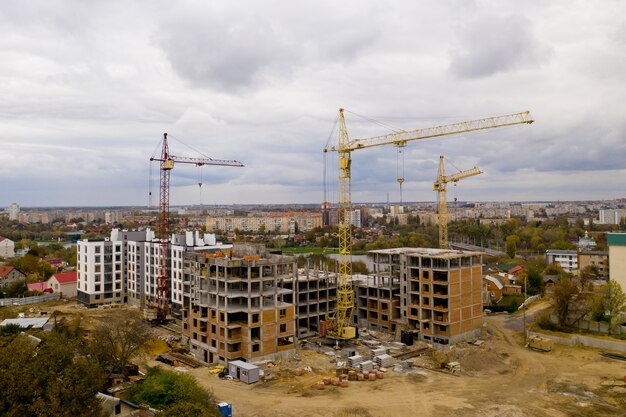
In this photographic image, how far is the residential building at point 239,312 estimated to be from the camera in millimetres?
32469

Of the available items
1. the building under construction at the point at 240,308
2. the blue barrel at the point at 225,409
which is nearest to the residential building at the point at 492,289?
the building under construction at the point at 240,308

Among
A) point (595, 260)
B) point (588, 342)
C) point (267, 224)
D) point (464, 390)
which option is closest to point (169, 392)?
point (464, 390)

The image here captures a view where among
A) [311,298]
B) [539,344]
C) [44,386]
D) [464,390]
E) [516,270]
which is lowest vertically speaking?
[464,390]

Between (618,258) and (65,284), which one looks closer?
(618,258)

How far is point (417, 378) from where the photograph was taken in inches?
1195

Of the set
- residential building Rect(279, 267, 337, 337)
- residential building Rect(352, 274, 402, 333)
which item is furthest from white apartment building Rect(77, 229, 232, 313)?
residential building Rect(352, 274, 402, 333)

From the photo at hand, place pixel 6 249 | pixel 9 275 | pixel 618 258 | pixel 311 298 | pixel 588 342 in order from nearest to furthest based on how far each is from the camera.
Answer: pixel 588 342 < pixel 311 298 < pixel 618 258 < pixel 9 275 < pixel 6 249

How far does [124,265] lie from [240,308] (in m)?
27.8

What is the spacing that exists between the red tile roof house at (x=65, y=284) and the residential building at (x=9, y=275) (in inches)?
229

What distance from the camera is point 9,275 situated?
61938 millimetres

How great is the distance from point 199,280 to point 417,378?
1653 centimetres

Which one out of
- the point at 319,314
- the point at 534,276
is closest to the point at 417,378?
the point at 319,314

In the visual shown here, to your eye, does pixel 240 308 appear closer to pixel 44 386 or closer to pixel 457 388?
pixel 457 388

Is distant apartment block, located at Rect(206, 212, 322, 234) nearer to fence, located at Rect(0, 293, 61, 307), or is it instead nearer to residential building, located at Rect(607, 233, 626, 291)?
fence, located at Rect(0, 293, 61, 307)
